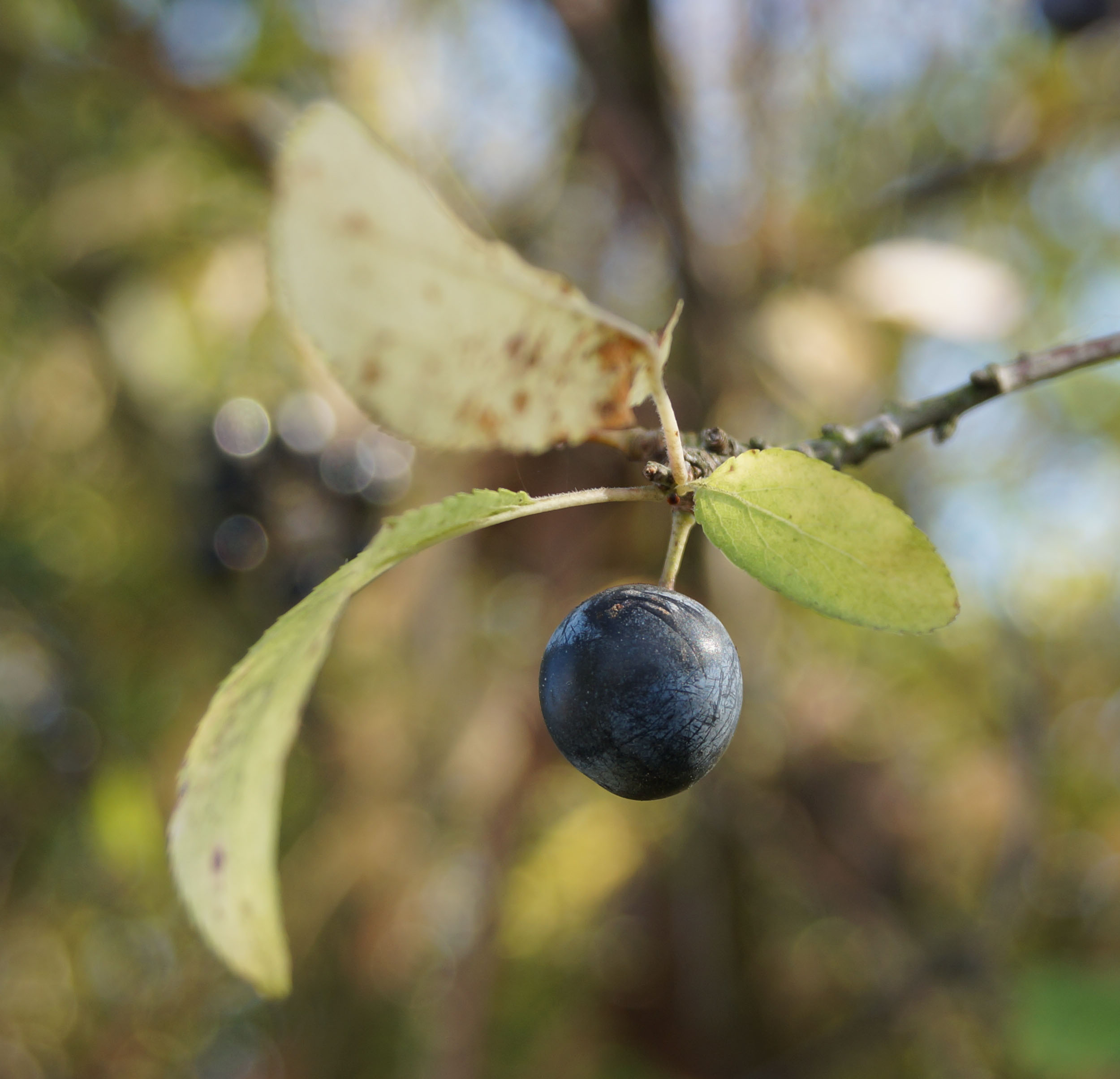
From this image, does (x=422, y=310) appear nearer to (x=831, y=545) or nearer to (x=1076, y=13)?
(x=831, y=545)

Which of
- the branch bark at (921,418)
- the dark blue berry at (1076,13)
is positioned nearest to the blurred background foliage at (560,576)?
the dark blue berry at (1076,13)

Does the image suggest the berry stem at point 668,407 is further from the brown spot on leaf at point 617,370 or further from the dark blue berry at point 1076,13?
the dark blue berry at point 1076,13

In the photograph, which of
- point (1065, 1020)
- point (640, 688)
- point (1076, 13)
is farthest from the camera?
point (1076, 13)

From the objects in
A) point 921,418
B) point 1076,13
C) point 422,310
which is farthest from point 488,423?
point 1076,13

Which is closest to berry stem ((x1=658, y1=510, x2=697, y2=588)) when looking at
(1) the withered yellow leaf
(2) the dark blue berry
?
(1) the withered yellow leaf

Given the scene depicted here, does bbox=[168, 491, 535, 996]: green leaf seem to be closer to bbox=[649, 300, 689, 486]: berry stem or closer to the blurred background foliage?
bbox=[649, 300, 689, 486]: berry stem

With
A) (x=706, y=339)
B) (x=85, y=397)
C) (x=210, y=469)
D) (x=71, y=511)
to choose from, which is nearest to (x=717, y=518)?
(x=706, y=339)

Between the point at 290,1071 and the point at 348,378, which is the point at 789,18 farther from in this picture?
the point at 290,1071
